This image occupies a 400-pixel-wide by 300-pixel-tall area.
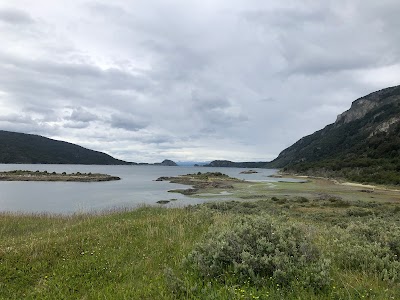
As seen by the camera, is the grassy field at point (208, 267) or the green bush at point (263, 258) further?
the green bush at point (263, 258)

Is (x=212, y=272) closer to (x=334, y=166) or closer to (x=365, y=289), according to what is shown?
(x=365, y=289)

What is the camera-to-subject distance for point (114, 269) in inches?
306

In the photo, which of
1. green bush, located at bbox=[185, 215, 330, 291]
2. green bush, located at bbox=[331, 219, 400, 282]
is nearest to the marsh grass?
green bush, located at bbox=[185, 215, 330, 291]

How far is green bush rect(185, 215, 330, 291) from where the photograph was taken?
6203 mm

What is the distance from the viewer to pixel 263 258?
6.49m

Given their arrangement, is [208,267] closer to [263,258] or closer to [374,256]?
[263,258]

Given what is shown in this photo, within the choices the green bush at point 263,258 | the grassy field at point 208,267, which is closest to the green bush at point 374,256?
the grassy field at point 208,267

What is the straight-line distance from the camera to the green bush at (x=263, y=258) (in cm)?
620

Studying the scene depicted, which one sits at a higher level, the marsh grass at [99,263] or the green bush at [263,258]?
the green bush at [263,258]

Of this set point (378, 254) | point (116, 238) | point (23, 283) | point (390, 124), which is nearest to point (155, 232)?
point (116, 238)

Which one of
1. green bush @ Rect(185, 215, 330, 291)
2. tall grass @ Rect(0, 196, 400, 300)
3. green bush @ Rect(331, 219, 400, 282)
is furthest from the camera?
green bush @ Rect(331, 219, 400, 282)

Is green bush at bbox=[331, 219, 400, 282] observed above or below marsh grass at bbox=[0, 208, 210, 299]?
above

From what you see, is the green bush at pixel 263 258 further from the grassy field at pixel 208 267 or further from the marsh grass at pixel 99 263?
the marsh grass at pixel 99 263

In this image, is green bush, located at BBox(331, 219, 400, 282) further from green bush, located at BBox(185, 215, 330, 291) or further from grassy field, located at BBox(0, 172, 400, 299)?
green bush, located at BBox(185, 215, 330, 291)
